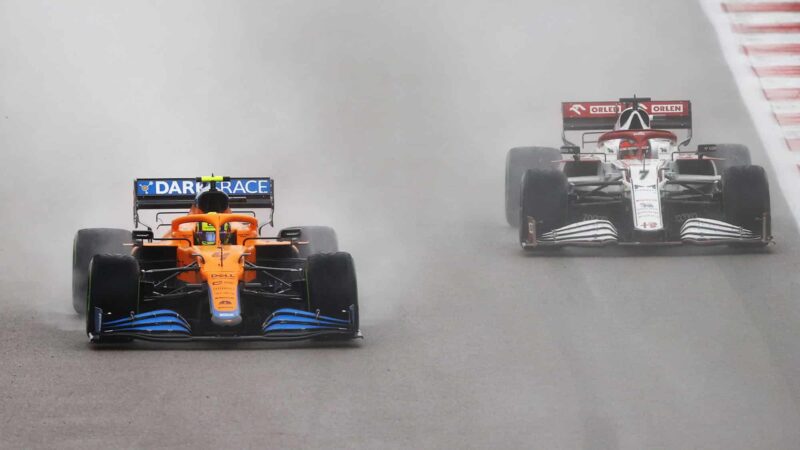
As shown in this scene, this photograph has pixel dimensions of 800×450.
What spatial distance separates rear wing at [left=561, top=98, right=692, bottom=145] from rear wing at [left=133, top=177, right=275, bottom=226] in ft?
20.7

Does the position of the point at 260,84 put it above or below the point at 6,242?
above

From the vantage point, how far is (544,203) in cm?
1916

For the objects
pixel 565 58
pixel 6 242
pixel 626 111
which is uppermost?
pixel 565 58

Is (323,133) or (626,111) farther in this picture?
(323,133)

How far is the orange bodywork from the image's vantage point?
554 inches

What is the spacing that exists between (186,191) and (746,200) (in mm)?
6367

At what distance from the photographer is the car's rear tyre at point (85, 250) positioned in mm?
15719

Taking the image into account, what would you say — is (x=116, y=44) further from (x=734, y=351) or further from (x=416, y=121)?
(x=734, y=351)

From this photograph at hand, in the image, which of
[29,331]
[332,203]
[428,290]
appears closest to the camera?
[29,331]

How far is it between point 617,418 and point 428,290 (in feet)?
19.9

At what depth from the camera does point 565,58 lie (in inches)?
1294

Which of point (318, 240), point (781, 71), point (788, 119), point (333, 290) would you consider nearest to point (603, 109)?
point (788, 119)

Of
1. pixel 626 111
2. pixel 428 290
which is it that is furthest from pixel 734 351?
pixel 626 111

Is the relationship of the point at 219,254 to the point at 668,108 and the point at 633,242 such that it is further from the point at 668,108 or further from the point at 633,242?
the point at 668,108
